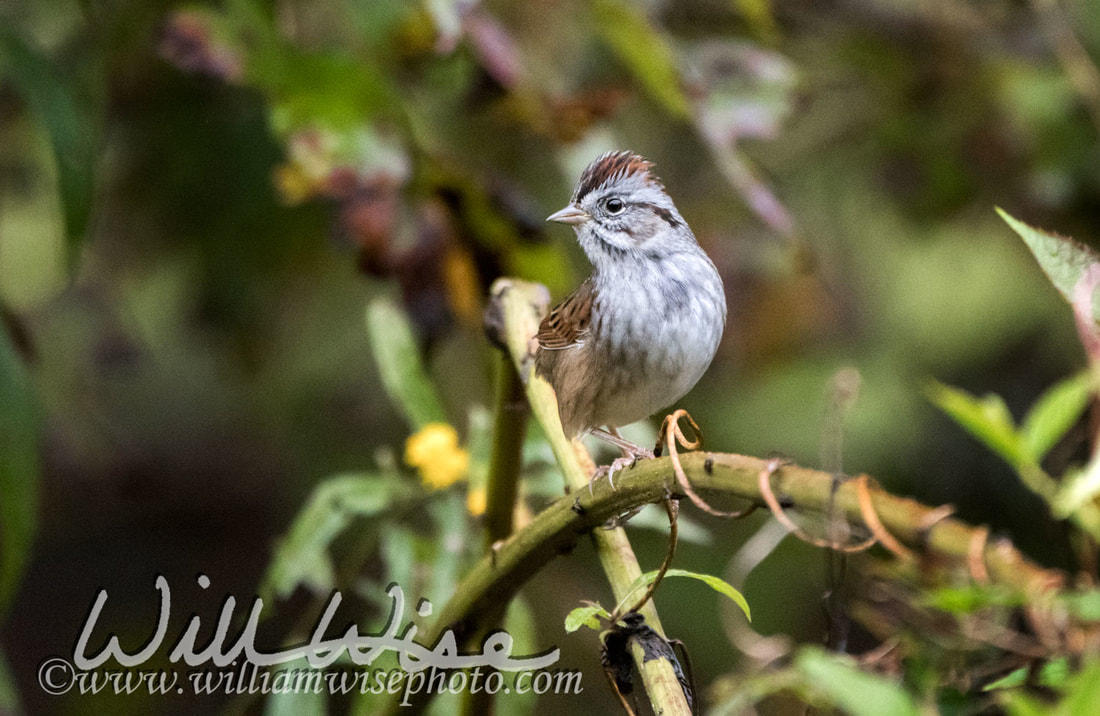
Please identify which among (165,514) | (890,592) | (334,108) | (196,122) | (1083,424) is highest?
(196,122)

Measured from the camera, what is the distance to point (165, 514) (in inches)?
126

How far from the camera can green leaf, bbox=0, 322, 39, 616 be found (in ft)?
4.15

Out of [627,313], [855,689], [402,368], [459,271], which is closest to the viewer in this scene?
[855,689]

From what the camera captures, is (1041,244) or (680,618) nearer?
(1041,244)

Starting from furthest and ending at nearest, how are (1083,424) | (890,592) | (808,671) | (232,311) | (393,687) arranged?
(232,311), (1083,424), (890,592), (393,687), (808,671)

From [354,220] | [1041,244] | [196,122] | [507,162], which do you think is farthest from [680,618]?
[1041,244]

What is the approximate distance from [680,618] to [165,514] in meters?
1.68

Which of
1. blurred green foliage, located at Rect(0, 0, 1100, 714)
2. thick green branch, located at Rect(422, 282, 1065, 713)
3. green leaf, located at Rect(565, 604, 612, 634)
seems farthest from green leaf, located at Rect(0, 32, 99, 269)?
green leaf, located at Rect(565, 604, 612, 634)

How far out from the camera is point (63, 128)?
1.50 metres

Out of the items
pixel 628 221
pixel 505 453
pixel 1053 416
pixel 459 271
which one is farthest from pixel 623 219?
pixel 459 271

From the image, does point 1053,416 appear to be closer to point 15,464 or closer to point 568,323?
point 568,323

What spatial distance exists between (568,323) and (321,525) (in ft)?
1.66

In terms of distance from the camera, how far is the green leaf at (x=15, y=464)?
1266mm

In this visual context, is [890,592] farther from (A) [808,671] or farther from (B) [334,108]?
(B) [334,108]
